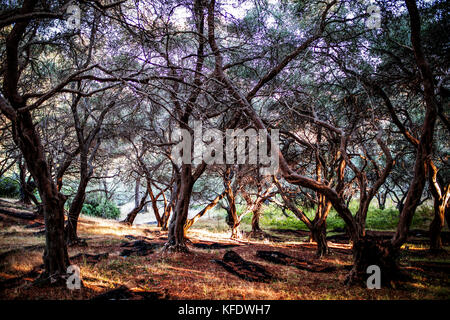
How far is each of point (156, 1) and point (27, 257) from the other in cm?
637

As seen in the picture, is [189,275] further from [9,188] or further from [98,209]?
[98,209]

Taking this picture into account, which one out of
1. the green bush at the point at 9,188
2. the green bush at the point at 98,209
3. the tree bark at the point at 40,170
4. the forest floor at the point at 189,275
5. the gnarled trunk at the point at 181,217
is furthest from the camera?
the green bush at the point at 98,209

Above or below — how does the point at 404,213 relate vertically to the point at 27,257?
above

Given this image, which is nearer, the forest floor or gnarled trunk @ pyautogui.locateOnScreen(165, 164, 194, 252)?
the forest floor

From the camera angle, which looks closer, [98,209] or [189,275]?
[189,275]

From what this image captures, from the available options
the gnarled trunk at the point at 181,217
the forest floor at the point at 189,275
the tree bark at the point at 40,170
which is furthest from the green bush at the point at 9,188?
the tree bark at the point at 40,170

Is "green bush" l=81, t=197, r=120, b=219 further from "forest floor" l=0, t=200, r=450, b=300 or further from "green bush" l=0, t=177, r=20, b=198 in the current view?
"forest floor" l=0, t=200, r=450, b=300

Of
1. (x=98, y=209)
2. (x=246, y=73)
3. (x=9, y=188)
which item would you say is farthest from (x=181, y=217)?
(x=9, y=188)

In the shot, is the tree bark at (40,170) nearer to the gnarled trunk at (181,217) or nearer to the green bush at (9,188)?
the gnarled trunk at (181,217)

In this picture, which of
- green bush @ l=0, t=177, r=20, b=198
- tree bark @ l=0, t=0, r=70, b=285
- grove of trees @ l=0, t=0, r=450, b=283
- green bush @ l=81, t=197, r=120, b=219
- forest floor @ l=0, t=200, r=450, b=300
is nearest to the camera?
tree bark @ l=0, t=0, r=70, b=285

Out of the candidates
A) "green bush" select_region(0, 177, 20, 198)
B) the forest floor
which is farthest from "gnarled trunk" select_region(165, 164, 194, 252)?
"green bush" select_region(0, 177, 20, 198)
